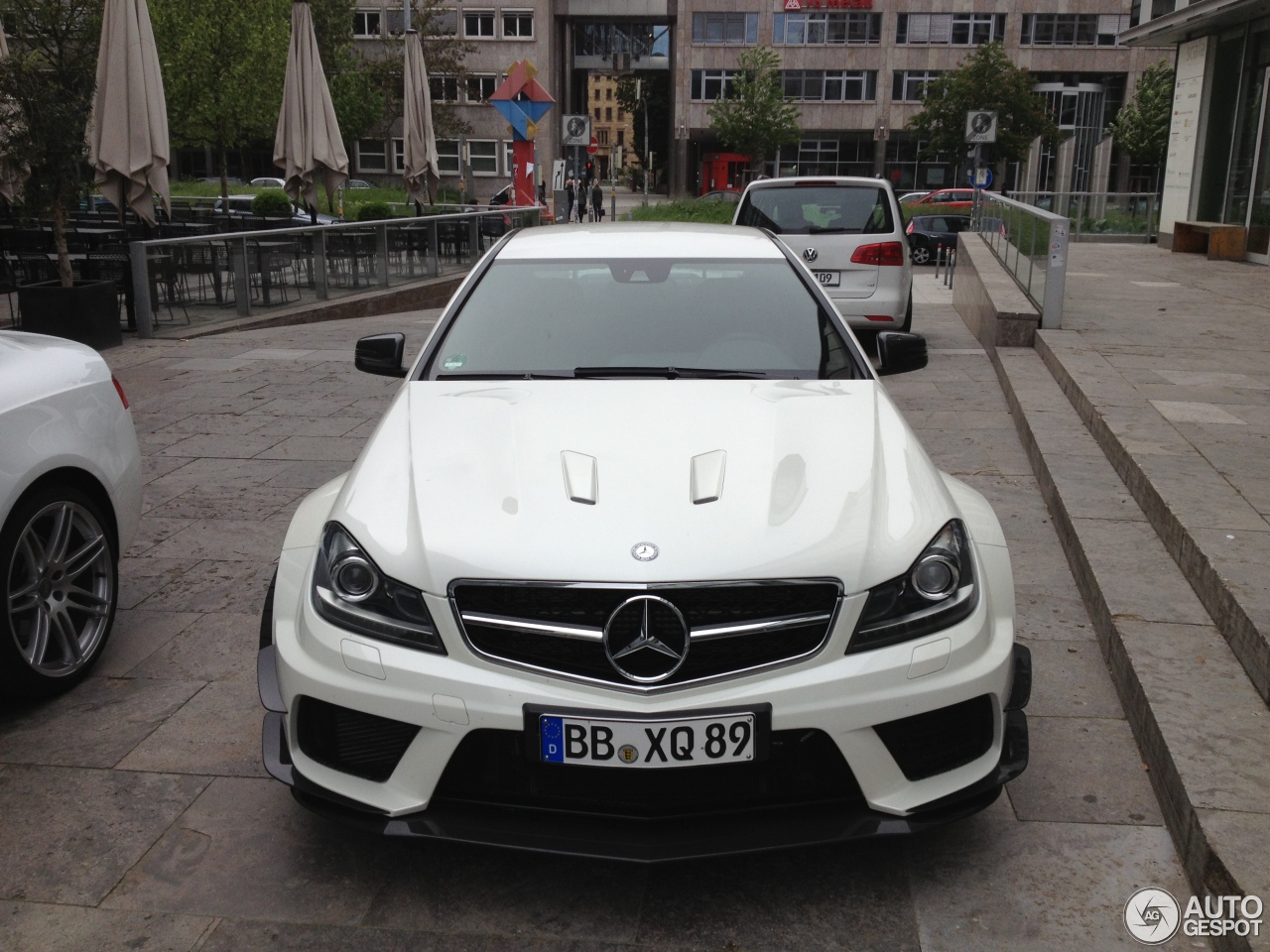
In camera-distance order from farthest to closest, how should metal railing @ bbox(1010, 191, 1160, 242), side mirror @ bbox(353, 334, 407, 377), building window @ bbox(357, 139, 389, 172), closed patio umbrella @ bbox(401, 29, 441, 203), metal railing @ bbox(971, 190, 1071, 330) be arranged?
building window @ bbox(357, 139, 389, 172)
metal railing @ bbox(1010, 191, 1160, 242)
closed patio umbrella @ bbox(401, 29, 441, 203)
metal railing @ bbox(971, 190, 1071, 330)
side mirror @ bbox(353, 334, 407, 377)

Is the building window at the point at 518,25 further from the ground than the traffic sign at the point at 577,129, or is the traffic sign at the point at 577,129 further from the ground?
the building window at the point at 518,25

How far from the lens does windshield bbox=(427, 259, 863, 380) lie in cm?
404

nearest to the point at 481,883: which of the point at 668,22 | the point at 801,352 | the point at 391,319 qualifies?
the point at 801,352

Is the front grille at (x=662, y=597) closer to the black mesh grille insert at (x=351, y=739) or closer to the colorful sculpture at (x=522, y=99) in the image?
the black mesh grille insert at (x=351, y=739)

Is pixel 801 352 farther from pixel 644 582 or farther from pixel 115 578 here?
pixel 115 578

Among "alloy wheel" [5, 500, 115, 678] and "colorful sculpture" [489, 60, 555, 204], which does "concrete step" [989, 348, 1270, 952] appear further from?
"colorful sculpture" [489, 60, 555, 204]

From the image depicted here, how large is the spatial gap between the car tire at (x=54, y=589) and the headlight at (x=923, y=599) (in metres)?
2.61

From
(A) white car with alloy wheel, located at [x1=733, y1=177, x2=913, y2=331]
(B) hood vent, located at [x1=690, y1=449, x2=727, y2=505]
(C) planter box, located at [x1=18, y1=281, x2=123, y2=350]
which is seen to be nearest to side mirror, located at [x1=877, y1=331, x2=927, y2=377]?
(B) hood vent, located at [x1=690, y1=449, x2=727, y2=505]

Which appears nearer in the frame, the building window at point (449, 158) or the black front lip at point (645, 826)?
the black front lip at point (645, 826)

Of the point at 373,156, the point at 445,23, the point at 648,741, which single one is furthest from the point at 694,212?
the point at 373,156

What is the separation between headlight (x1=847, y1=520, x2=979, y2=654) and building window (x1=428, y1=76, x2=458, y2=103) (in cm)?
6355

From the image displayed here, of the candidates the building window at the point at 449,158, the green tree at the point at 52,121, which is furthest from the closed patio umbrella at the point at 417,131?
the building window at the point at 449,158

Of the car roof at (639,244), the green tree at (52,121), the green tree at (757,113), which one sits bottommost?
the car roof at (639,244)

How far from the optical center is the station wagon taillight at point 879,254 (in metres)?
11.2
